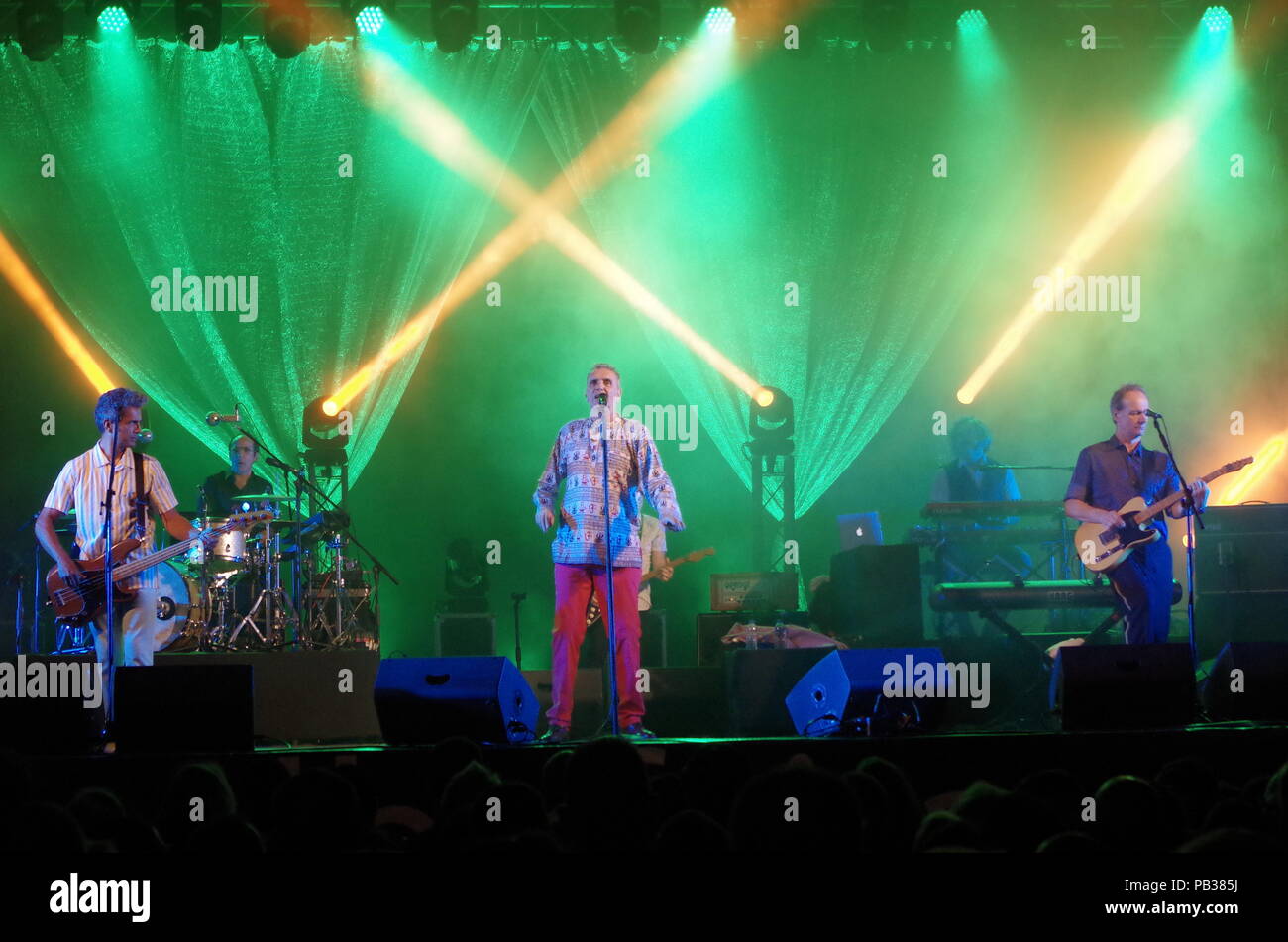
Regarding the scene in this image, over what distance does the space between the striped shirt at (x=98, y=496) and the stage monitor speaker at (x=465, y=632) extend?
3.65 metres

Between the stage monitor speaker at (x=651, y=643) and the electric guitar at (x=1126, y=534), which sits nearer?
the electric guitar at (x=1126, y=534)

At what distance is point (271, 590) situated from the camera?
29.3 feet

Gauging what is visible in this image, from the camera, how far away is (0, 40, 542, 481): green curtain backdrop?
10594mm

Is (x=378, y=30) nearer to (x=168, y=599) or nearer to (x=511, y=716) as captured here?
(x=168, y=599)

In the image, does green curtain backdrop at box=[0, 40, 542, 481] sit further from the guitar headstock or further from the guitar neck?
the guitar neck

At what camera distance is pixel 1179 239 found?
11711 mm

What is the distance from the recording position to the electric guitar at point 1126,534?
7.02 m

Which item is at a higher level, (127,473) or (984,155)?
(984,155)

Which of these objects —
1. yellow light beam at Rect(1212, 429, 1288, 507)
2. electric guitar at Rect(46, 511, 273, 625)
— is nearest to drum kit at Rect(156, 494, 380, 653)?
electric guitar at Rect(46, 511, 273, 625)

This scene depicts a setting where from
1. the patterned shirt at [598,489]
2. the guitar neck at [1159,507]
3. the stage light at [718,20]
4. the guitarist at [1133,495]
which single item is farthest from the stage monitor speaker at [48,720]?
the stage light at [718,20]

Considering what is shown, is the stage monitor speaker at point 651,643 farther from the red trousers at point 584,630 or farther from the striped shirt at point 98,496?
the striped shirt at point 98,496

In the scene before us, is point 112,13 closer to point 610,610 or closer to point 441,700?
point 610,610

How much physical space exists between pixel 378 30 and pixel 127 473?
5.45m
